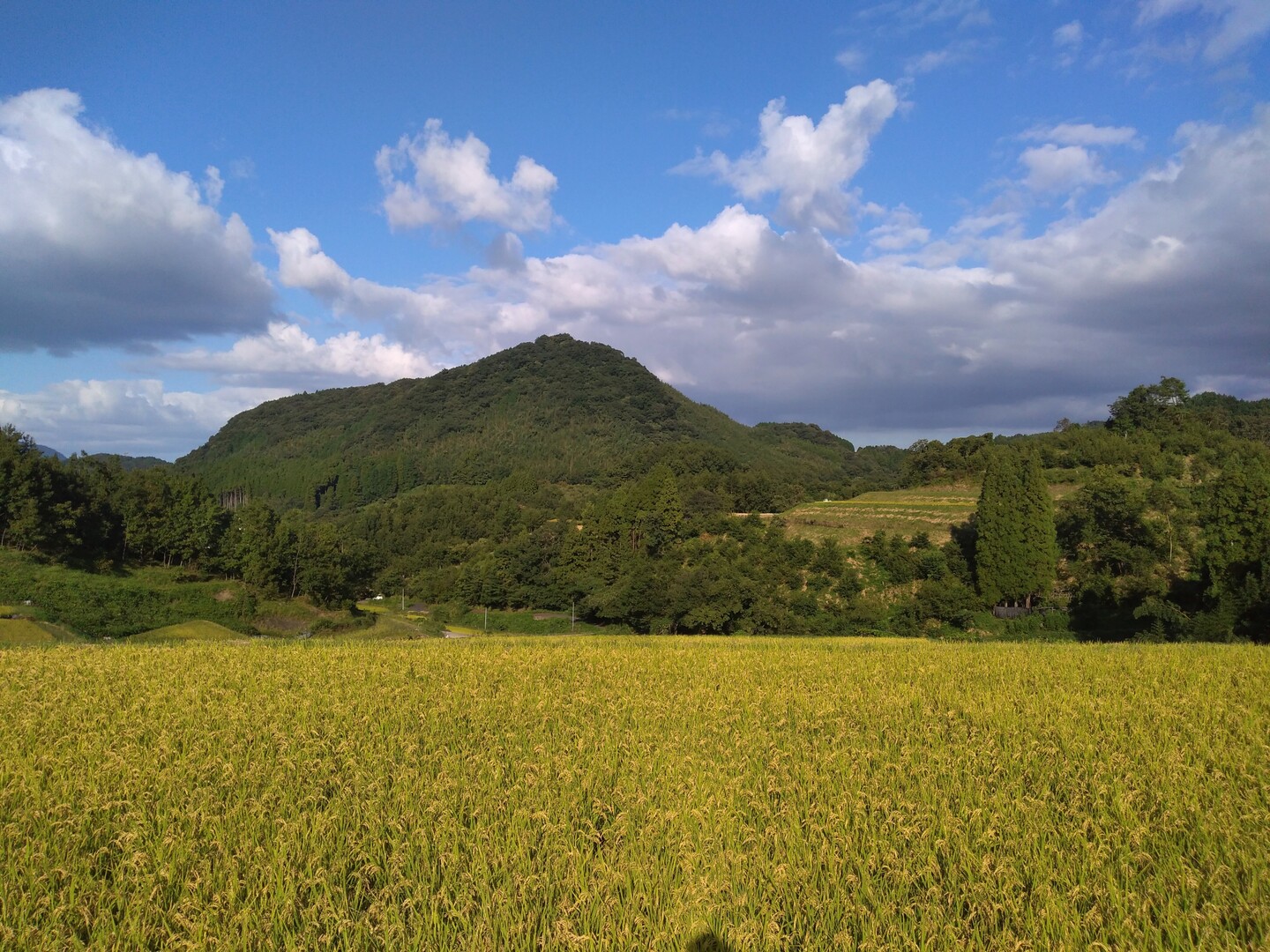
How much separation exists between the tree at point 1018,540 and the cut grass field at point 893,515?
1099 cm

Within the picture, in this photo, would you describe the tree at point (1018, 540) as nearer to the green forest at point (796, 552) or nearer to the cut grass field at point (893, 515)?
the green forest at point (796, 552)

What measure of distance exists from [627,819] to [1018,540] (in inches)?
2133

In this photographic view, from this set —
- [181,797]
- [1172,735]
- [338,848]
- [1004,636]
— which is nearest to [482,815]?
[338,848]

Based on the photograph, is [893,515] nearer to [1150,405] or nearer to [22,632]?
[1150,405]

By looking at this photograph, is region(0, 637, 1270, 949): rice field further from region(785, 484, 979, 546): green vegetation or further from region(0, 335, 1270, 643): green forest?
region(785, 484, 979, 546): green vegetation

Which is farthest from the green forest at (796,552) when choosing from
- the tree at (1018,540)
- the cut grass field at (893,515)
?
the cut grass field at (893,515)

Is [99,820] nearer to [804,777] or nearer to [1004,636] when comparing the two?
[804,777]

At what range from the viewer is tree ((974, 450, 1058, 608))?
51219mm

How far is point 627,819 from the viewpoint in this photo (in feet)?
18.9

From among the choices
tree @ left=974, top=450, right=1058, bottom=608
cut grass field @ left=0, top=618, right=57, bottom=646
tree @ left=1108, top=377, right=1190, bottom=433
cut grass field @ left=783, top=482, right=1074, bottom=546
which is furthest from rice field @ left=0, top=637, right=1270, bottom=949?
tree @ left=1108, top=377, right=1190, bottom=433

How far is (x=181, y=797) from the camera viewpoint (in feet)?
20.3

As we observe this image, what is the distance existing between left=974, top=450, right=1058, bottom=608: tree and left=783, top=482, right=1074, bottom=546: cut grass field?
1099cm

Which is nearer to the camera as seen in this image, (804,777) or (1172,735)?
(804,777)

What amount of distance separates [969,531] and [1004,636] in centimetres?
1669
